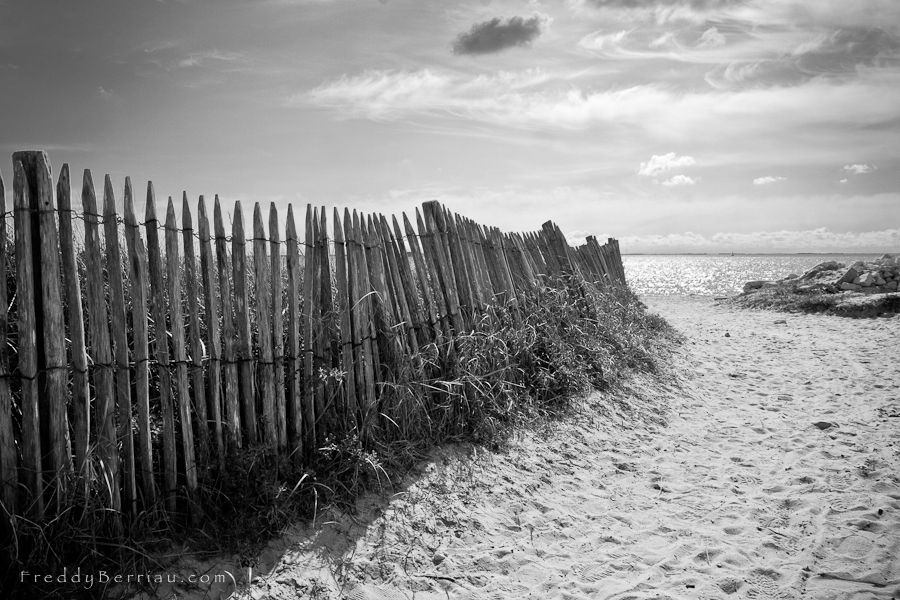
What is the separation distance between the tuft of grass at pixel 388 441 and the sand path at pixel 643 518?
0.22 meters

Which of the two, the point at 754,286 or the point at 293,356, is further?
the point at 754,286

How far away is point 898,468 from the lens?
15.9 feet

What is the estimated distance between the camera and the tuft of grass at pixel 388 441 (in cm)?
285

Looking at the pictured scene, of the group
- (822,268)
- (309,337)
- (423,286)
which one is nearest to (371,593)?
(309,337)

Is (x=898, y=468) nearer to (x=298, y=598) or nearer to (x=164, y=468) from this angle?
(x=298, y=598)

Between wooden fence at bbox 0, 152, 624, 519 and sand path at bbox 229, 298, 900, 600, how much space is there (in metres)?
0.83

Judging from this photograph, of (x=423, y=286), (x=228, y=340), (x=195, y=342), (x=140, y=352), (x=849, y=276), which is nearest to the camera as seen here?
(x=140, y=352)

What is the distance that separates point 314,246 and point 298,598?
2.32 m

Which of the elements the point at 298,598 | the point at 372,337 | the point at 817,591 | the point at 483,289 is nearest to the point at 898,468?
the point at 817,591

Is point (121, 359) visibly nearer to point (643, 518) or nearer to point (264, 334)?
point (264, 334)

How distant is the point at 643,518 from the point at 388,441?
6.51 ft

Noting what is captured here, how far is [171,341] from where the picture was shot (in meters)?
3.41

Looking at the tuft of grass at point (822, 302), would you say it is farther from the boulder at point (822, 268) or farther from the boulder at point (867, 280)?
the boulder at point (822, 268)

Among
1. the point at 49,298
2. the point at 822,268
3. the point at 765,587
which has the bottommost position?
the point at 765,587
